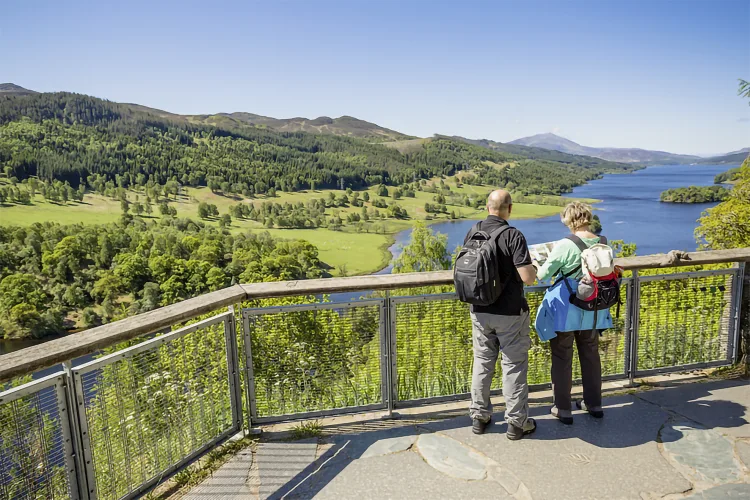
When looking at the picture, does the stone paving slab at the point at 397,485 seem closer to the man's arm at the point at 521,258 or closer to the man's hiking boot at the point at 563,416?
the man's hiking boot at the point at 563,416

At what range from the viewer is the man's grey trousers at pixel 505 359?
3256mm

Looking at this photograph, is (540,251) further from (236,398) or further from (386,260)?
(386,260)

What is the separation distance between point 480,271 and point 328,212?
155990 mm

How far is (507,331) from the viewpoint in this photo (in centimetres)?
324

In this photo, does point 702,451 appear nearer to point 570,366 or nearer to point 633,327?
point 570,366

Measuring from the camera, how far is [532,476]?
294 cm

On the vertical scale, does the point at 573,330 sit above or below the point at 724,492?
above

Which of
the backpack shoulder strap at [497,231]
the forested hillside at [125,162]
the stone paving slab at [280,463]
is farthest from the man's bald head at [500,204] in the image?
the forested hillside at [125,162]

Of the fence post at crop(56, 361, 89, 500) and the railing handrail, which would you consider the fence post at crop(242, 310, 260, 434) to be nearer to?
the railing handrail

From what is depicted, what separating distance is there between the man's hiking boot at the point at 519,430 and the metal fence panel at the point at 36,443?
245cm

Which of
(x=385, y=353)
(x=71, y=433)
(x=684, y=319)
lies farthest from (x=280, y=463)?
(x=684, y=319)

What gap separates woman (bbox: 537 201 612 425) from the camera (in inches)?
133

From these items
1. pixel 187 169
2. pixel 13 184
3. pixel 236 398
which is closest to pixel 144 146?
pixel 187 169

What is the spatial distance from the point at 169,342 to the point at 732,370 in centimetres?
450
